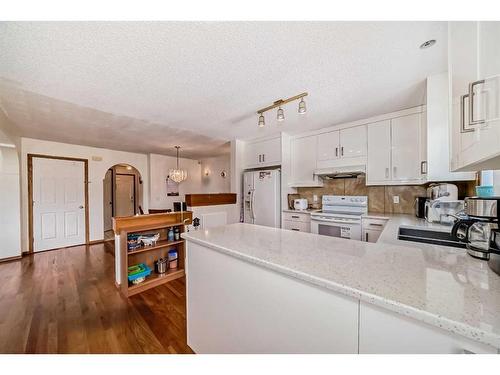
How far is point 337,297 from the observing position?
0.67 m

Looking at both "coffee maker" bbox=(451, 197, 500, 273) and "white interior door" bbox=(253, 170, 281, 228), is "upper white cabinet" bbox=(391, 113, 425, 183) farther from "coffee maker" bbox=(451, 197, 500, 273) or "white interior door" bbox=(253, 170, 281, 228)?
"coffee maker" bbox=(451, 197, 500, 273)

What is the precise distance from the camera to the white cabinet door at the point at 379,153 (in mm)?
2652

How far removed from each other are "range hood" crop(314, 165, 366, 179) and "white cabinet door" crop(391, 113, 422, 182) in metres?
0.41

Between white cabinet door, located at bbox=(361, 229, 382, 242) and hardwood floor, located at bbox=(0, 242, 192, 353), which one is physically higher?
white cabinet door, located at bbox=(361, 229, 382, 242)

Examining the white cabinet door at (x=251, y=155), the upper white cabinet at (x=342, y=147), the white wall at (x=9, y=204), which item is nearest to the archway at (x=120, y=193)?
the white wall at (x=9, y=204)

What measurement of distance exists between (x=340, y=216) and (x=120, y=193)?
6471 mm

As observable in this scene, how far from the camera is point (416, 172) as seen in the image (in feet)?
8.04

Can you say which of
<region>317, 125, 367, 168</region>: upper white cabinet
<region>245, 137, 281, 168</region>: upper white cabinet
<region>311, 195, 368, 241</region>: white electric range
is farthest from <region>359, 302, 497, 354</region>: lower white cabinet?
<region>245, 137, 281, 168</region>: upper white cabinet

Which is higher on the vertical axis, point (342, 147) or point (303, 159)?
point (342, 147)

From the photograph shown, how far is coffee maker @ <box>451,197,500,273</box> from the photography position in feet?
2.43

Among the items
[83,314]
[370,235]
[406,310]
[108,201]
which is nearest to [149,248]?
[83,314]

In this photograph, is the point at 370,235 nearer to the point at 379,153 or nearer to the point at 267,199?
the point at 379,153

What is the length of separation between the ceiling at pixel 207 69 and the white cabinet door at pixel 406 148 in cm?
24
